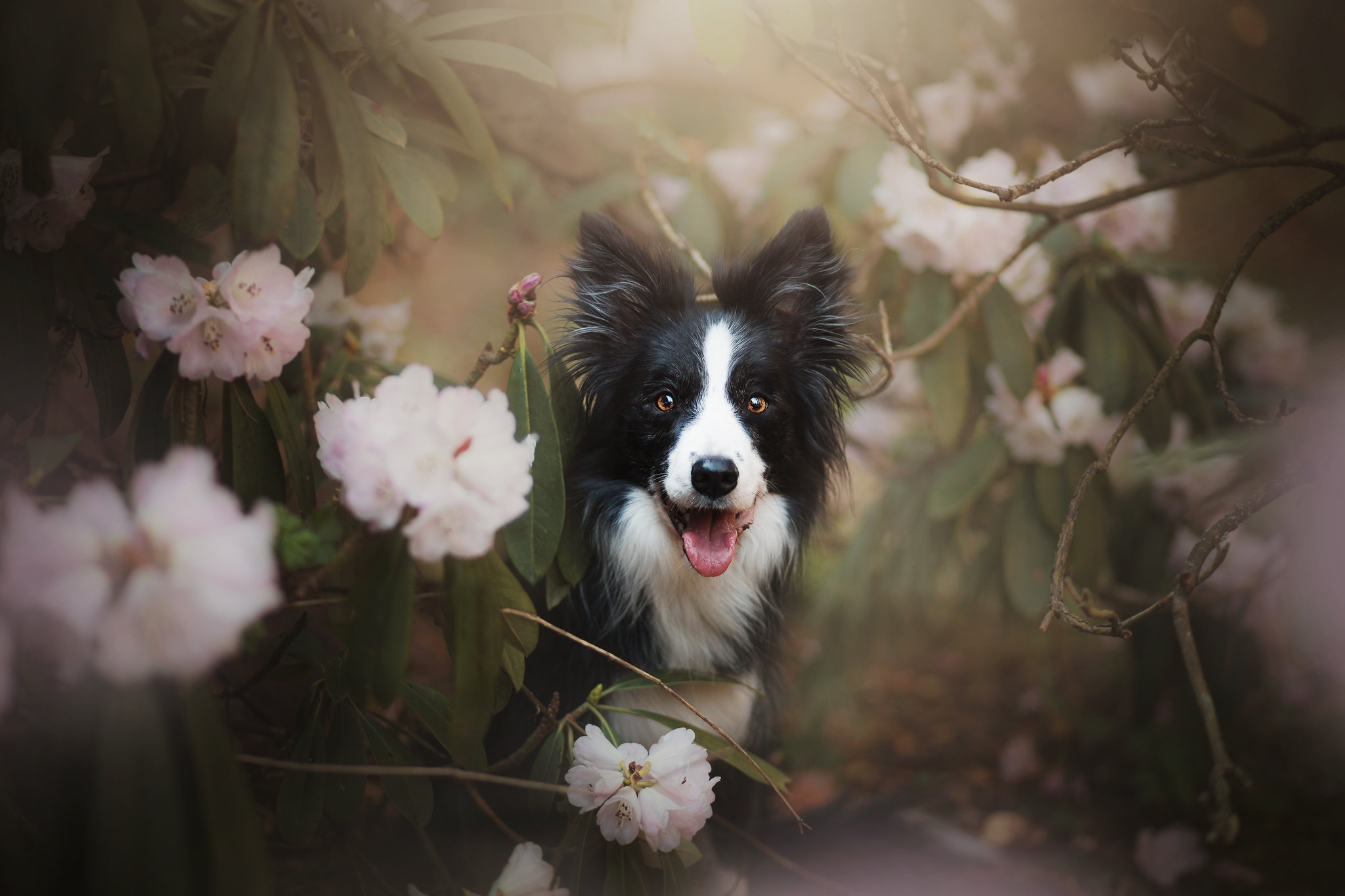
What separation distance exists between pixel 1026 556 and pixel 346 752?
1.40m

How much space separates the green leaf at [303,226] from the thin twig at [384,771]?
69 cm

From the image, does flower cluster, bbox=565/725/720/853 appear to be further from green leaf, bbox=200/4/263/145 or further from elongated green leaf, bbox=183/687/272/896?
green leaf, bbox=200/4/263/145

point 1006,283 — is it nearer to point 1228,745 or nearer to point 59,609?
point 1228,745

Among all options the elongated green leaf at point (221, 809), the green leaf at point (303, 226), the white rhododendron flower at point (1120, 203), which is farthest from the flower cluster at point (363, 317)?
the white rhododendron flower at point (1120, 203)

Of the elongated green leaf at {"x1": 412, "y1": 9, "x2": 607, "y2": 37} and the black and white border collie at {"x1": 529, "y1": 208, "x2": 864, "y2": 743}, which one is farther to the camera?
the black and white border collie at {"x1": 529, "y1": 208, "x2": 864, "y2": 743}

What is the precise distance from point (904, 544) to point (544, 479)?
3.95ft

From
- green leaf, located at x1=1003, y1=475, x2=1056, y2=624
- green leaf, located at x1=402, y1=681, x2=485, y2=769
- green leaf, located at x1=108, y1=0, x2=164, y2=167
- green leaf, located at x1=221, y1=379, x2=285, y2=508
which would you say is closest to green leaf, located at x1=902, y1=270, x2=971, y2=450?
green leaf, located at x1=1003, y1=475, x2=1056, y2=624

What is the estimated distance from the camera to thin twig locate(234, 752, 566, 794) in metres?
0.99

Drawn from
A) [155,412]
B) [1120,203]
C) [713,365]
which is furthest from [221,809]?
[1120,203]

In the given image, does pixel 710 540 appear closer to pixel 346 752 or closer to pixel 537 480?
pixel 537 480

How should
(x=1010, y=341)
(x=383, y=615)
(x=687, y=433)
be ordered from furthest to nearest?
(x=1010, y=341), (x=687, y=433), (x=383, y=615)

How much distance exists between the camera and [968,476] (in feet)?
5.69

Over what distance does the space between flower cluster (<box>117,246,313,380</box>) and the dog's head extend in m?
0.49

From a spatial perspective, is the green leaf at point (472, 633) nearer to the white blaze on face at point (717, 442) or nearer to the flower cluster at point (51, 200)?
the white blaze on face at point (717, 442)
